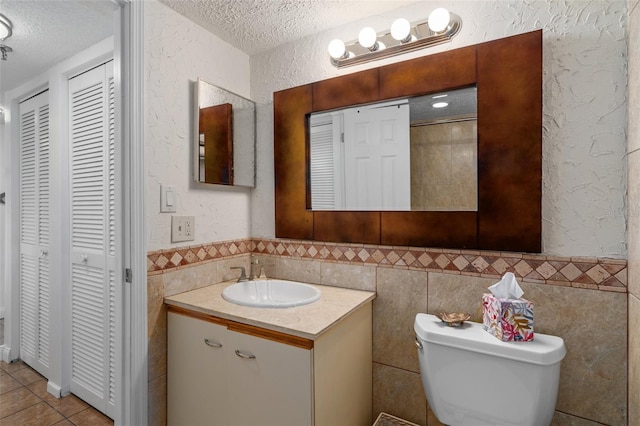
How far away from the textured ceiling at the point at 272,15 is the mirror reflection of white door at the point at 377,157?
0.44m

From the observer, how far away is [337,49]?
147cm

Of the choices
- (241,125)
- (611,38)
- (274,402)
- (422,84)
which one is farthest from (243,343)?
(611,38)

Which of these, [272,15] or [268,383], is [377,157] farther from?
[268,383]

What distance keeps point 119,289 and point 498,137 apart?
5.39ft

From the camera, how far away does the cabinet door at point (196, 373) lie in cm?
122

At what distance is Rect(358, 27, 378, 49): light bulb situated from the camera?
4.51 ft

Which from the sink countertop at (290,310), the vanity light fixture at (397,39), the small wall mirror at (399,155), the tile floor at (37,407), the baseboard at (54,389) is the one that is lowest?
the tile floor at (37,407)

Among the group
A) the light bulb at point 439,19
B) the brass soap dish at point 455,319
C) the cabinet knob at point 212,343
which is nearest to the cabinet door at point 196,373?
the cabinet knob at point 212,343

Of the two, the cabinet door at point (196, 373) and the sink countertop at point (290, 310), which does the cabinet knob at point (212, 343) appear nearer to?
the cabinet door at point (196, 373)

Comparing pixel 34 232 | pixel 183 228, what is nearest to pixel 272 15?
pixel 183 228

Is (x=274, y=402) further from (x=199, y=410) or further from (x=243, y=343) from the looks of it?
(x=199, y=410)

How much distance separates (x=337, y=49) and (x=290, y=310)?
1.19 meters

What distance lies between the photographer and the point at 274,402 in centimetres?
109

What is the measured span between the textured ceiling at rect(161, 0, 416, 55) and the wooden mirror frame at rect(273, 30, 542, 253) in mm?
276
